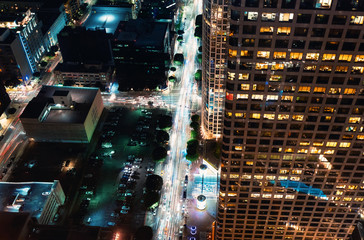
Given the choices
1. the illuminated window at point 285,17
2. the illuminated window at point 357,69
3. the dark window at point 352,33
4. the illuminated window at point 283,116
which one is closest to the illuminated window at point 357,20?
the dark window at point 352,33

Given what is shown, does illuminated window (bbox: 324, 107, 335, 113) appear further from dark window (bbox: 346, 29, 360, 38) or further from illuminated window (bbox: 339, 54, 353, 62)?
dark window (bbox: 346, 29, 360, 38)

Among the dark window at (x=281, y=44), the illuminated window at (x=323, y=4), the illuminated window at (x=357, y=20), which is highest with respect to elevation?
the illuminated window at (x=323, y=4)

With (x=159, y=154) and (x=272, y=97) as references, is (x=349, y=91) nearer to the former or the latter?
(x=272, y=97)

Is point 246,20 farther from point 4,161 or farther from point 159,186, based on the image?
point 4,161

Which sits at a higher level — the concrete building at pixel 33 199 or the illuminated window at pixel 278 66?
the concrete building at pixel 33 199

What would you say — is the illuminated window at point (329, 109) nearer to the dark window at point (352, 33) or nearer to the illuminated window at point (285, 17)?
the dark window at point (352, 33)

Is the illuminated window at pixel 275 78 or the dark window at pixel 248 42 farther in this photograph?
the illuminated window at pixel 275 78

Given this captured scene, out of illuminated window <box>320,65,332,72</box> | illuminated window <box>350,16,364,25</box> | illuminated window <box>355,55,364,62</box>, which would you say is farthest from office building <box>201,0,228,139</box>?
illuminated window <box>350,16,364,25</box>
